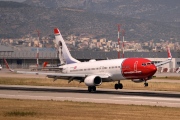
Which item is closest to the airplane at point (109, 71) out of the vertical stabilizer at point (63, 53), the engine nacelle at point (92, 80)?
the engine nacelle at point (92, 80)

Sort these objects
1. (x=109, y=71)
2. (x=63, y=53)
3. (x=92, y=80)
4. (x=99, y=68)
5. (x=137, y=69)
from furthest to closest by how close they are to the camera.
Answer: (x=63, y=53), (x=99, y=68), (x=109, y=71), (x=92, y=80), (x=137, y=69)

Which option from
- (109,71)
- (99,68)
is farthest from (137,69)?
(99,68)

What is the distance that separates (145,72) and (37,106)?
2259 centimetres

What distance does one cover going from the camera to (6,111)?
4694cm

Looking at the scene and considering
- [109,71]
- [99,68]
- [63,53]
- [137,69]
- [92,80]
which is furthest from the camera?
[63,53]

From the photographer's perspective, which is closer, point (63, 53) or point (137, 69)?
point (137, 69)

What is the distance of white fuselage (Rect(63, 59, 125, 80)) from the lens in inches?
2896

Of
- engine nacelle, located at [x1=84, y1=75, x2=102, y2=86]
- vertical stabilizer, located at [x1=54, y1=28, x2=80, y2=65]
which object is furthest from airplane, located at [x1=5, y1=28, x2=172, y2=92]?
vertical stabilizer, located at [x1=54, y1=28, x2=80, y2=65]

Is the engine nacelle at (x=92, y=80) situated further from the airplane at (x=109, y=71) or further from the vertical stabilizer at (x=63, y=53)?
the vertical stabilizer at (x=63, y=53)

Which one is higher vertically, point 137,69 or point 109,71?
point 137,69

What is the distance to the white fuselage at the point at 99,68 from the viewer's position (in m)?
73.6

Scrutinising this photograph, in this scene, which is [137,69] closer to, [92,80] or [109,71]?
[109,71]

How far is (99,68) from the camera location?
249ft

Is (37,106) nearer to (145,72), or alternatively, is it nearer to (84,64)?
(145,72)
